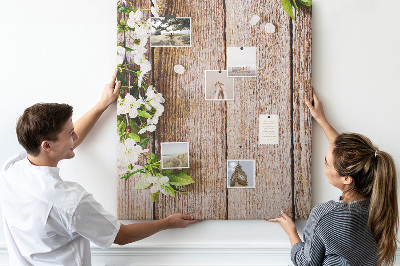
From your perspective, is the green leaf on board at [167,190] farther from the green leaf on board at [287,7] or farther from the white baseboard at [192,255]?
the green leaf on board at [287,7]

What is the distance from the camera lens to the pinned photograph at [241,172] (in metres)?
1.58

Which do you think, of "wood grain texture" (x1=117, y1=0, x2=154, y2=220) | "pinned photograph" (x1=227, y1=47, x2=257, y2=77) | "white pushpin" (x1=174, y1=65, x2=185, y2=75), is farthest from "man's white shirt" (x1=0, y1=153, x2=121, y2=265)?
"pinned photograph" (x1=227, y1=47, x2=257, y2=77)

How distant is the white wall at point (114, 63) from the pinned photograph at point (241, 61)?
1.05 feet

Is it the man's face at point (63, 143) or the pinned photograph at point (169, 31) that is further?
the pinned photograph at point (169, 31)

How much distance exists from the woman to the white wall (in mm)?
450

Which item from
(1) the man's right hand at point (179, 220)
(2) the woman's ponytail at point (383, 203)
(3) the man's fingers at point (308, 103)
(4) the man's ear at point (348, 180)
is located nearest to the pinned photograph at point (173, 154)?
(1) the man's right hand at point (179, 220)

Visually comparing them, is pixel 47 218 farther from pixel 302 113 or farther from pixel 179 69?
pixel 302 113

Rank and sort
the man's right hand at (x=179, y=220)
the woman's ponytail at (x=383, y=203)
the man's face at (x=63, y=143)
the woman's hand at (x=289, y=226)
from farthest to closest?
the man's right hand at (x=179, y=220) → the woman's hand at (x=289, y=226) → the man's face at (x=63, y=143) → the woman's ponytail at (x=383, y=203)

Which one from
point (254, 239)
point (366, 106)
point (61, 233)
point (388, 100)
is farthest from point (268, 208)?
point (61, 233)

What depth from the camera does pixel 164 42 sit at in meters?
1.56

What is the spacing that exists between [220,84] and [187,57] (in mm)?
208

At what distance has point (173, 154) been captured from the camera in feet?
5.19

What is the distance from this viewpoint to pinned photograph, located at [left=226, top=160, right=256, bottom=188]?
1582mm

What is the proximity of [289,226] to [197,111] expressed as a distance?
2.29ft
